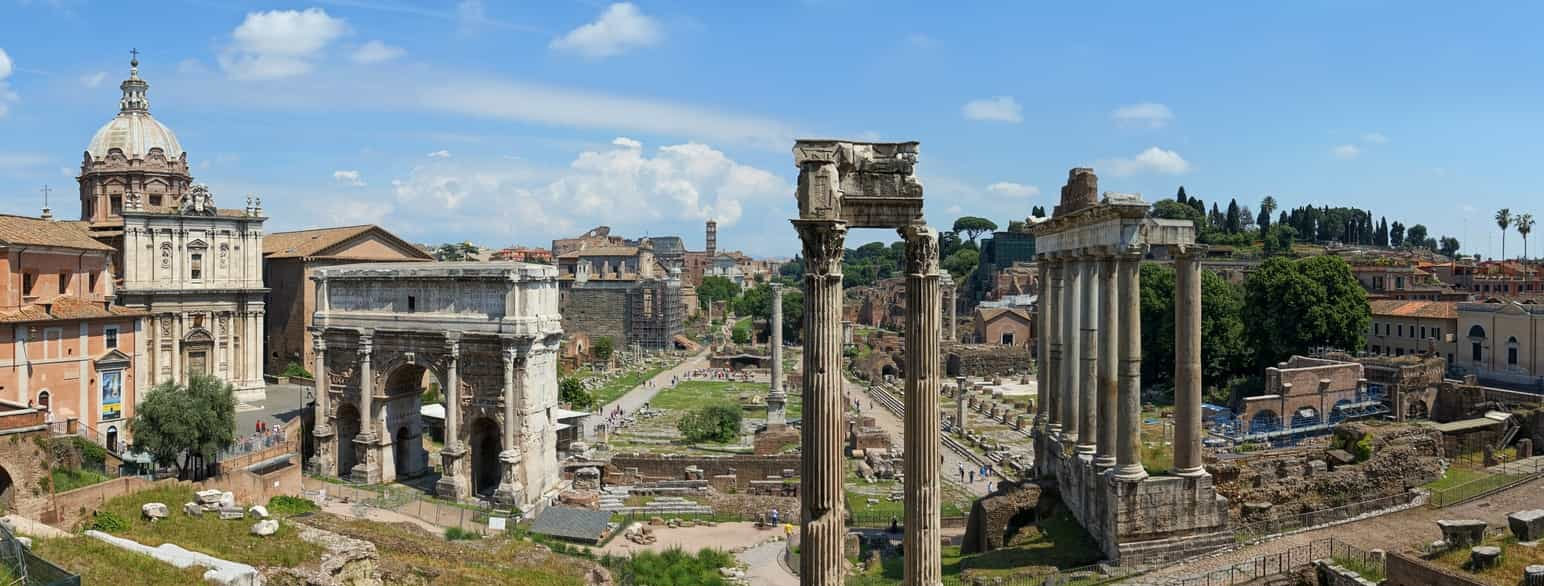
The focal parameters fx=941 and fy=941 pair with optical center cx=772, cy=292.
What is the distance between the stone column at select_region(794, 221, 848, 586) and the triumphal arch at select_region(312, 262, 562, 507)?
19.0m

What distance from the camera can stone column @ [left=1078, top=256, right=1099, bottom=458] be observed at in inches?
751

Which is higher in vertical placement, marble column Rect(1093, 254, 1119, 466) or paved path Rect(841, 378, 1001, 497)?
marble column Rect(1093, 254, 1119, 466)

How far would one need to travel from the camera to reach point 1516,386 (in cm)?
4134

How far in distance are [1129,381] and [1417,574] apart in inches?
213

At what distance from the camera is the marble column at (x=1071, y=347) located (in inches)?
829

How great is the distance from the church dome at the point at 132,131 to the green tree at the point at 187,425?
2881 cm

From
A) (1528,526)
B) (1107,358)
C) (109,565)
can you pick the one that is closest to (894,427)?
(1107,358)

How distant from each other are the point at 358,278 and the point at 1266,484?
86.5 feet

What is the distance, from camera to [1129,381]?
1814 centimetres

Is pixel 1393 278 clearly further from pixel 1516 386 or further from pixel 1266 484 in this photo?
pixel 1266 484

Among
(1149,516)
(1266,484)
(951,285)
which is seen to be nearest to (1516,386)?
(1266,484)

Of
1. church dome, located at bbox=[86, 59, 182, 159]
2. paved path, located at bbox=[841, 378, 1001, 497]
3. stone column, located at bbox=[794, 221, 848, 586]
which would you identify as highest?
church dome, located at bbox=[86, 59, 182, 159]

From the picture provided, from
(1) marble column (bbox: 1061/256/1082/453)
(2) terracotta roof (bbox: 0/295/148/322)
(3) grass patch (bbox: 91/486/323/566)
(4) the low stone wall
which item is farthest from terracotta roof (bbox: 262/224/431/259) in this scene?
(4) the low stone wall

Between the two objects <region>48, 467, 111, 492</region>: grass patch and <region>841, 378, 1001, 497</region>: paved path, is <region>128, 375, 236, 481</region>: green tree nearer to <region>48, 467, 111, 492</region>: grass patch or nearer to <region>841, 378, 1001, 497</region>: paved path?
<region>48, 467, 111, 492</region>: grass patch
